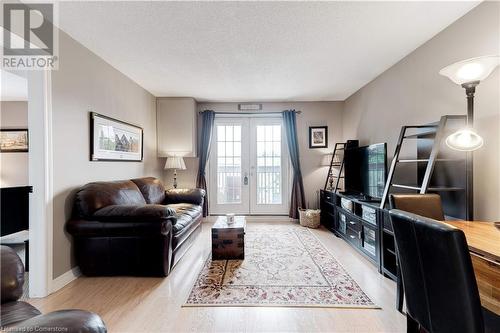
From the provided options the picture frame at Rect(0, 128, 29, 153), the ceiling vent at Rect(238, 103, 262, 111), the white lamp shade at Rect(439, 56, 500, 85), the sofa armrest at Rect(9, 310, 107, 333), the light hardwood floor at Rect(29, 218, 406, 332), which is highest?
the ceiling vent at Rect(238, 103, 262, 111)

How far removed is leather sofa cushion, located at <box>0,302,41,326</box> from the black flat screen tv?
126 inches

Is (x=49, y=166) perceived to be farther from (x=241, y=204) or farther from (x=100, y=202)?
(x=241, y=204)

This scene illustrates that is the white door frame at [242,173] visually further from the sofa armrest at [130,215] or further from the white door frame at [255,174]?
the sofa armrest at [130,215]

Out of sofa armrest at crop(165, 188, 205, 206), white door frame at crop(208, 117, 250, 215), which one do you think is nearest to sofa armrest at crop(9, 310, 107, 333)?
sofa armrest at crop(165, 188, 205, 206)

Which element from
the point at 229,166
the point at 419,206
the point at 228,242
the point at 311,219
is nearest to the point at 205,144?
the point at 229,166

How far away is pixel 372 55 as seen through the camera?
2824 millimetres

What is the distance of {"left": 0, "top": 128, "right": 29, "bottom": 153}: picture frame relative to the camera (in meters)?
3.94

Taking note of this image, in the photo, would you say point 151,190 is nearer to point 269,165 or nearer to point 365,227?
point 269,165

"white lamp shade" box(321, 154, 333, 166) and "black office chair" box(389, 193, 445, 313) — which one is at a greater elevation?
"white lamp shade" box(321, 154, 333, 166)

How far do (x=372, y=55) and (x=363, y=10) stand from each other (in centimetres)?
99

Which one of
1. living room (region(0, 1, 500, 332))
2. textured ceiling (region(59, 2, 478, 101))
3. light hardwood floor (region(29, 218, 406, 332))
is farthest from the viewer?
textured ceiling (region(59, 2, 478, 101))

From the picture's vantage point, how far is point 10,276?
112cm

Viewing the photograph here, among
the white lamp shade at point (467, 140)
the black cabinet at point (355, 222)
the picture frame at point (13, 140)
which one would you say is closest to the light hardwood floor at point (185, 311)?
the black cabinet at point (355, 222)

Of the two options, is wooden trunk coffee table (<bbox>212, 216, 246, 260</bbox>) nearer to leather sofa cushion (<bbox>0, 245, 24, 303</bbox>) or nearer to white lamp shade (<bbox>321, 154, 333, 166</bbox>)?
leather sofa cushion (<bbox>0, 245, 24, 303</bbox>)
